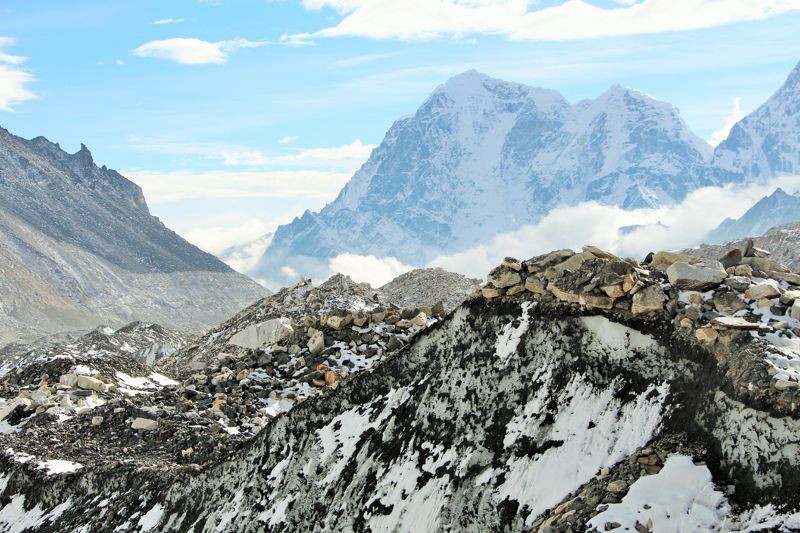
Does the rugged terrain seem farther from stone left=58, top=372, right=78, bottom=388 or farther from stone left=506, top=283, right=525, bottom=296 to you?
stone left=58, top=372, right=78, bottom=388

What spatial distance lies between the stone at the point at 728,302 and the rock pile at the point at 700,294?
15 millimetres

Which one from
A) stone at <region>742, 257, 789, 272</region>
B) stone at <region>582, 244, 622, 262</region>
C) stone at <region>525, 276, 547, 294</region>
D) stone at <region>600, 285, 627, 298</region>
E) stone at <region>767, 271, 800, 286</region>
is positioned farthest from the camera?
stone at <region>525, 276, 547, 294</region>

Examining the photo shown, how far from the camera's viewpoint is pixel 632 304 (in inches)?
525

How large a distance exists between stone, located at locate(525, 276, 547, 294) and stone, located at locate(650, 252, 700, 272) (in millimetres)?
2077

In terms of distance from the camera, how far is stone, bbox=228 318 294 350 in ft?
101

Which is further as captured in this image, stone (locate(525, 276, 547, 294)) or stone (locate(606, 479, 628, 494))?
stone (locate(525, 276, 547, 294))

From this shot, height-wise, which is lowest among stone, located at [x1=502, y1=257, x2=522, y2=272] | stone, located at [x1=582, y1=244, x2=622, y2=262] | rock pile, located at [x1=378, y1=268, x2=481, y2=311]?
rock pile, located at [x1=378, y1=268, x2=481, y2=311]

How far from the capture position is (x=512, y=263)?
16.4 metres

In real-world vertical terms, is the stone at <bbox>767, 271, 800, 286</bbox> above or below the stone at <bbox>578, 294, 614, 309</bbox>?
above

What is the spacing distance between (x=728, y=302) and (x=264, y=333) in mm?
24603

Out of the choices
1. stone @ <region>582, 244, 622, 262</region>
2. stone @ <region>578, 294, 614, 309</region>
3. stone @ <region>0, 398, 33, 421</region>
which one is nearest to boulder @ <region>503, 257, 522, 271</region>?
stone @ <region>582, 244, 622, 262</region>

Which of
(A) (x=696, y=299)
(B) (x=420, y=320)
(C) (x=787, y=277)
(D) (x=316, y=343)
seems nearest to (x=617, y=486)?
(A) (x=696, y=299)

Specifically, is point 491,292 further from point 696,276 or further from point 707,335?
point 707,335

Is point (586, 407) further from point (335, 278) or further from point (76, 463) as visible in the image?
point (335, 278)
